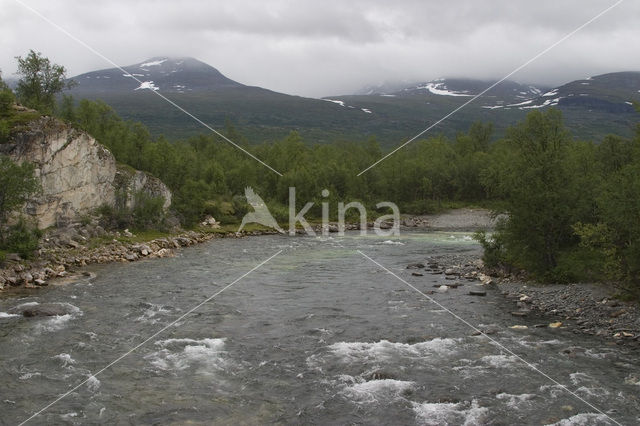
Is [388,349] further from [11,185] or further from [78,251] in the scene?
[78,251]

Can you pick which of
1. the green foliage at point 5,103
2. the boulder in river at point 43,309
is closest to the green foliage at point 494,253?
the boulder in river at point 43,309

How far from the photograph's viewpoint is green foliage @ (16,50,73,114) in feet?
194

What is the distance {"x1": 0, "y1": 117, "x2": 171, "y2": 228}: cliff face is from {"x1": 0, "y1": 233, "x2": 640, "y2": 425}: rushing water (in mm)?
16020

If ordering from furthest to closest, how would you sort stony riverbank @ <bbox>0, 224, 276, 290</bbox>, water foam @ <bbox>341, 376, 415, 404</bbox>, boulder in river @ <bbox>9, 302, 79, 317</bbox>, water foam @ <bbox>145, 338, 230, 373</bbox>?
stony riverbank @ <bbox>0, 224, 276, 290</bbox>, boulder in river @ <bbox>9, 302, 79, 317</bbox>, water foam @ <bbox>145, 338, 230, 373</bbox>, water foam @ <bbox>341, 376, 415, 404</bbox>

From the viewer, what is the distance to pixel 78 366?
1698cm

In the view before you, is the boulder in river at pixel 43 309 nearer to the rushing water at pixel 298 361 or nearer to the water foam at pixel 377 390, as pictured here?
the rushing water at pixel 298 361

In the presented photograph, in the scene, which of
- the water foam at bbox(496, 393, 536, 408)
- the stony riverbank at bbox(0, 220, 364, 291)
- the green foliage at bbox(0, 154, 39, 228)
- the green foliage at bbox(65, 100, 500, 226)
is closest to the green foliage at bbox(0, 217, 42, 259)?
the stony riverbank at bbox(0, 220, 364, 291)

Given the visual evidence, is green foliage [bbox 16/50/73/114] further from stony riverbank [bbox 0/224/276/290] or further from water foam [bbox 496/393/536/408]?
water foam [bbox 496/393/536/408]

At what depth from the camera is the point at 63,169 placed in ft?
147

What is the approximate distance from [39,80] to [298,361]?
189 ft

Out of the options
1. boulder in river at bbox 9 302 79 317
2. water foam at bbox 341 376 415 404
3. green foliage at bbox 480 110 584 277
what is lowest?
water foam at bbox 341 376 415 404

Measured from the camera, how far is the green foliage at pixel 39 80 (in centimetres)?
5925

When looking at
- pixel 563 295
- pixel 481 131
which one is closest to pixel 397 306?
pixel 563 295

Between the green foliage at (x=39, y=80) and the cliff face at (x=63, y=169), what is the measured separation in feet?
49.0
